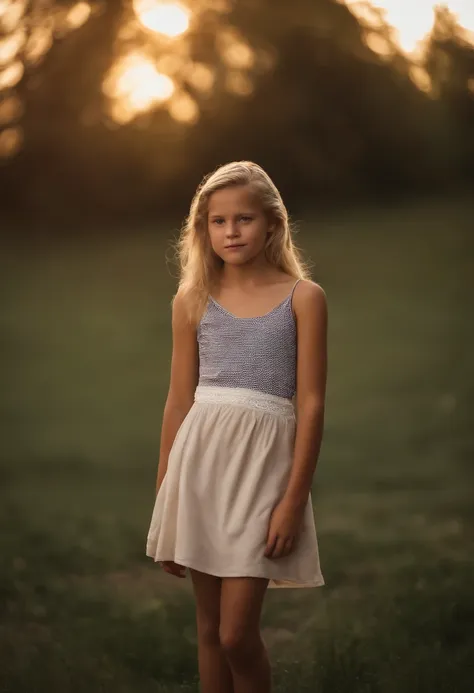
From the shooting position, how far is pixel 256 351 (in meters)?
2.18

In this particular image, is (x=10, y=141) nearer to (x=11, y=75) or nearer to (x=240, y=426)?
(x=11, y=75)

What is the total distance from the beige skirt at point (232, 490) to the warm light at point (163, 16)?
1959 mm

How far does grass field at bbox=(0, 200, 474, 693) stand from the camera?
3375mm

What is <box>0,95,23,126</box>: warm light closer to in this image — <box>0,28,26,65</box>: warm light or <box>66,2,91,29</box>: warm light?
<box>0,28,26,65</box>: warm light

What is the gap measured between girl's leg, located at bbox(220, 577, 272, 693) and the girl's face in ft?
2.15

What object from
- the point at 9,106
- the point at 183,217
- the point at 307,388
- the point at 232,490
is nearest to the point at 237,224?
the point at 307,388

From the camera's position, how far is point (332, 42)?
3.76 metres

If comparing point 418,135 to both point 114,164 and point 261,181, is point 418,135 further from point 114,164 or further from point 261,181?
point 261,181

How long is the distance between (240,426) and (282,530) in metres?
0.22

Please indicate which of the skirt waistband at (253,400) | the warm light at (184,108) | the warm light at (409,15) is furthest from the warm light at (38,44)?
the skirt waistband at (253,400)

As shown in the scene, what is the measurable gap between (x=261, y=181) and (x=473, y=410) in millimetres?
1746

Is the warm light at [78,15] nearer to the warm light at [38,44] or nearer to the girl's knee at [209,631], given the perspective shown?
the warm light at [38,44]

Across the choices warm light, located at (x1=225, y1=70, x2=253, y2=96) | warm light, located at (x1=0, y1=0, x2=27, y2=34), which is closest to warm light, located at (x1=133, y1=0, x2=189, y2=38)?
warm light, located at (x1=225, y1=70, x2=253, y2=96)

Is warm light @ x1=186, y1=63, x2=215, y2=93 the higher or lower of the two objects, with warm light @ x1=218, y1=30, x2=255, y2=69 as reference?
lower
